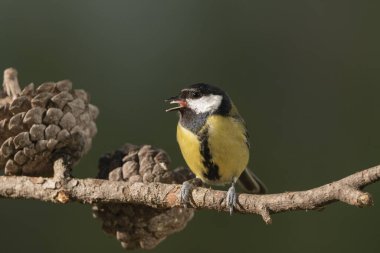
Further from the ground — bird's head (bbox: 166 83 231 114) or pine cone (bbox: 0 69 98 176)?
pine cone (bbox: 0 69 98 176)

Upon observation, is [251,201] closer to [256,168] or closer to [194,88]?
[194,88]

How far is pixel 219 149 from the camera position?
1.76 metres

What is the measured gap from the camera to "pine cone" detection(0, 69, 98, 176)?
129 cm

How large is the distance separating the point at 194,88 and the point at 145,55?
1385 millimetres

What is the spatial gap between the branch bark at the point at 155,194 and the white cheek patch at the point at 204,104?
0.59 meters

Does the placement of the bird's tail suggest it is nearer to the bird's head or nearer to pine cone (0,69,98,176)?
the bird's head

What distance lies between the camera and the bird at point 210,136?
1.76 m

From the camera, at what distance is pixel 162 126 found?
287 centimetres

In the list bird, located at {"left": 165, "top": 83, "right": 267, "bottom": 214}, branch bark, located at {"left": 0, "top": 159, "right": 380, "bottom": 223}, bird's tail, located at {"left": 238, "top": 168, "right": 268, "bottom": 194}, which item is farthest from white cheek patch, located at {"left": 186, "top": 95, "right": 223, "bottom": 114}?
branch bark, located at {"left": 0, "top": 159, "right": 380, "bottom": 223}

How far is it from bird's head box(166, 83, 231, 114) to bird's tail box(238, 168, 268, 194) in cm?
33

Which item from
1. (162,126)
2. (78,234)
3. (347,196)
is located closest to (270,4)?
(162,126)

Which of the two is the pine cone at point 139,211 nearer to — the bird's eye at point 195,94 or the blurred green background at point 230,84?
the bird's eye at point 195,94

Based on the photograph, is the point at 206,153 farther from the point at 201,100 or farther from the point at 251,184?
the point at 251,184

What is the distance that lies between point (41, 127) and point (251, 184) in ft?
3.04
